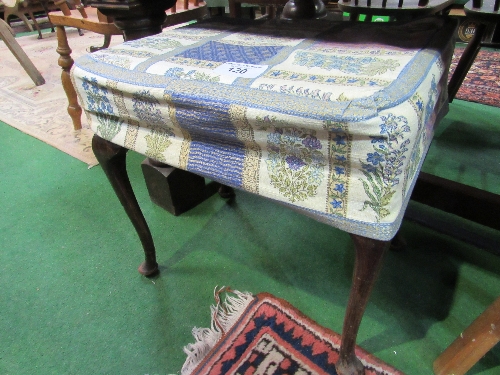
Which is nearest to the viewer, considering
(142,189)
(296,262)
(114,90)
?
(114,90)

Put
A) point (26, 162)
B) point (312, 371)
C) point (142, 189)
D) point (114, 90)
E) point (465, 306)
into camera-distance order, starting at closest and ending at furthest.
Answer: point (114, 90)
point (312, 371)
point (465, 306)
point (142, 189)
point (26, 162)

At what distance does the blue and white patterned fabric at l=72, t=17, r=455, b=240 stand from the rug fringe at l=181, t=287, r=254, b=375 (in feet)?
1.34

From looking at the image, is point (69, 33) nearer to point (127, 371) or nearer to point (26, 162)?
point (26, 162)

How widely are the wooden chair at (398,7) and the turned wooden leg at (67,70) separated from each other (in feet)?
3.50

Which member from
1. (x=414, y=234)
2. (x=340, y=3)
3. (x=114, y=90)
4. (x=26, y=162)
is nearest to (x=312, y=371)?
(x=414, y=234)

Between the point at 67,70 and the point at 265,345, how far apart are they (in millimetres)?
1422

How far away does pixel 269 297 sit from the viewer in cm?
84

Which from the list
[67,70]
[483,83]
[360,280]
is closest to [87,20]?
[67,70]

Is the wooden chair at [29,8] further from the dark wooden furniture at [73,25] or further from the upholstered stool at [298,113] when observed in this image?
the upholstered stool at [298,113]

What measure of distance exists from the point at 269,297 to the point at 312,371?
193 mm

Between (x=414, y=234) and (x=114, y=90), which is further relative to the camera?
(x=414, y=234)

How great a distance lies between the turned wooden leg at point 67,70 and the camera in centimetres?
145

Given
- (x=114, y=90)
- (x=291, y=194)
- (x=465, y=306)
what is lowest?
(x=465, y=306)

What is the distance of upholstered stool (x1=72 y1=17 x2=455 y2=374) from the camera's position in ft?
1.32
